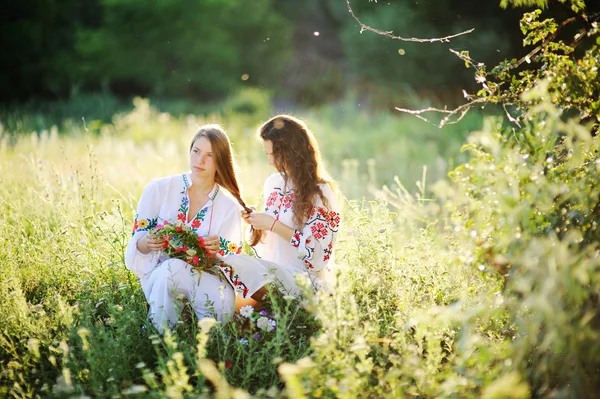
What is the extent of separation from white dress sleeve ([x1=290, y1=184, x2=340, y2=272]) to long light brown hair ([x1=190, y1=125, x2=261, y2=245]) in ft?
1.20

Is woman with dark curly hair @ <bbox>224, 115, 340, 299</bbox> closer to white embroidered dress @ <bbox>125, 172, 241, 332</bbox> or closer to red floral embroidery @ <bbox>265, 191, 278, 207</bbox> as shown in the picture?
red floral embroidery @ <bbox>265, 191, 278, 207</bbox>

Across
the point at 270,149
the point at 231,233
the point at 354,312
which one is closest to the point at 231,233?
the point at 231,233

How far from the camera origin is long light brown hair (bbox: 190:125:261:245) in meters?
3.59

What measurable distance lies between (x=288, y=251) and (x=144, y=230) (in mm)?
867

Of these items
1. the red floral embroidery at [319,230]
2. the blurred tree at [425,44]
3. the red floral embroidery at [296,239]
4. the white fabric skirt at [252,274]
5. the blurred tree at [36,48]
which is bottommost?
the white fabric skirt at [252,274]

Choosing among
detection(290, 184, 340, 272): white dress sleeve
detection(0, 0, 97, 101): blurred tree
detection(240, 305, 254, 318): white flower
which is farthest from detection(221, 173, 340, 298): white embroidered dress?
detection(0, 0, 97, 101): blurred tree

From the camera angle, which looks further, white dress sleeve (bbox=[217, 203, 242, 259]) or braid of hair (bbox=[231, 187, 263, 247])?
braid of hair (bbox=[231, 187, 263, 247])

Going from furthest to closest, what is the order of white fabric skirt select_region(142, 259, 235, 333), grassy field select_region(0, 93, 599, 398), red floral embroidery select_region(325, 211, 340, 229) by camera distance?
red floral embroidery select_region(325, 211, 340, 229) < white fabric skirt select_region(142, 259, 235, 333) < grassy field select_region(0, 93, 599, 398)

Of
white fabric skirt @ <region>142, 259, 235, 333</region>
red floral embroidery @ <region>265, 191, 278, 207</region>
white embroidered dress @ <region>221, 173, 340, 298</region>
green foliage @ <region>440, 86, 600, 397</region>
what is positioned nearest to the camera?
green foliage @ <region>440, 86, 600, 397</region>

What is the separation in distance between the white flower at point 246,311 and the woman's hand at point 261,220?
1.62 ft

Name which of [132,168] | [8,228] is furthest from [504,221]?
[132,168]

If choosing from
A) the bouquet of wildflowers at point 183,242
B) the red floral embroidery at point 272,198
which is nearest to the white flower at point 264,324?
the bouquet of wildflowers at point 183,242

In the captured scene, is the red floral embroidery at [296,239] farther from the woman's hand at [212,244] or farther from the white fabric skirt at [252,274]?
the woman's hand at [212,244]

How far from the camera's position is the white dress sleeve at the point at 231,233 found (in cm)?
355
